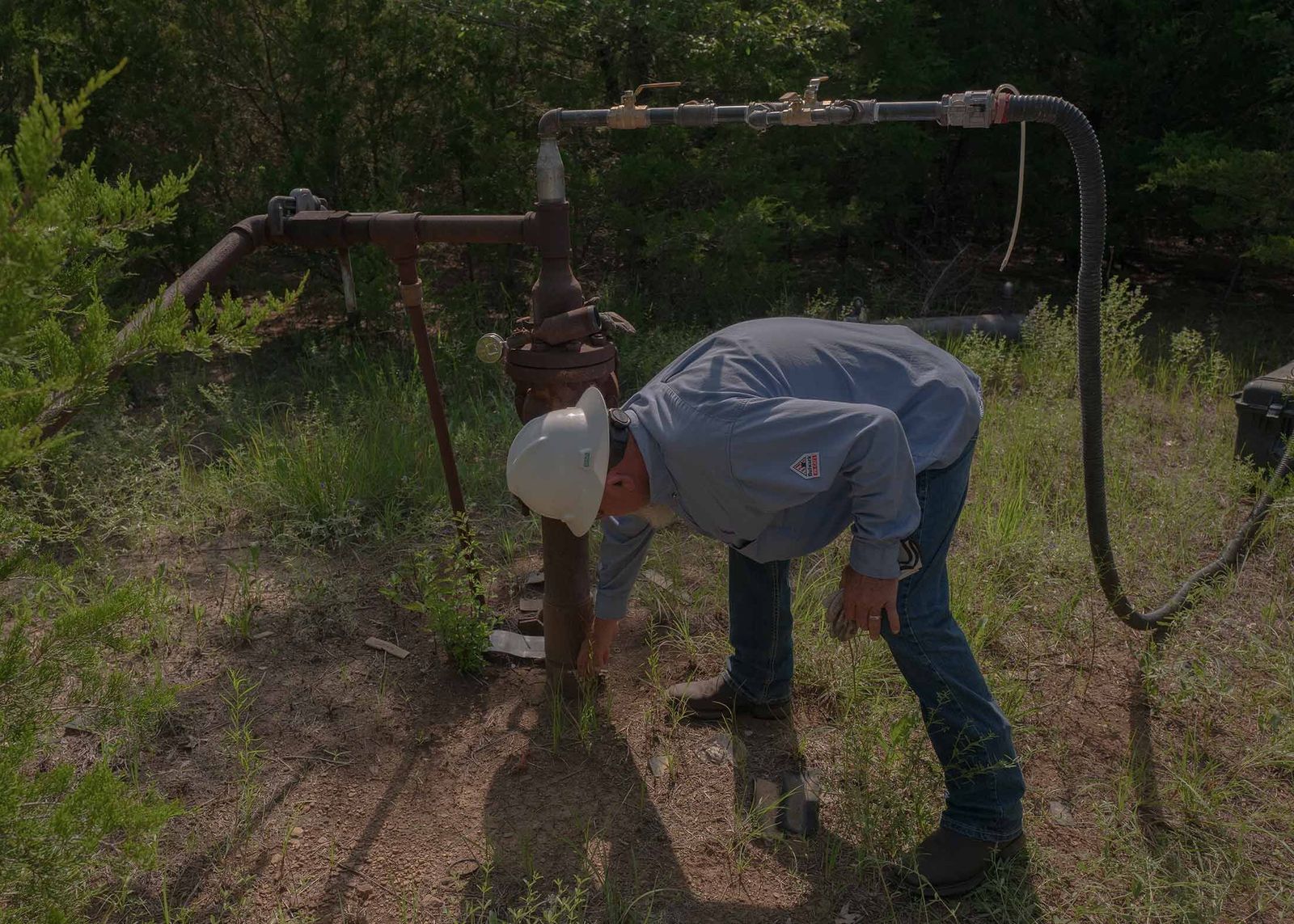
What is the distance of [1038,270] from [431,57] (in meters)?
4.74

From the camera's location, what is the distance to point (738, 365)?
2443 mm

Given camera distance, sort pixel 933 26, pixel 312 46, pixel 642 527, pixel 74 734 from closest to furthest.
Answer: pixel 642 527
pixel 74 734
pixel 312 46
pixel 933 26

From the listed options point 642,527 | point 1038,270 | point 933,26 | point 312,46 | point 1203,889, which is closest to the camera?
point 1203,889

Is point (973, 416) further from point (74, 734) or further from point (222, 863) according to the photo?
point (74, 734)

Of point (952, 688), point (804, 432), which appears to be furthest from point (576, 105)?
point (952, 688)

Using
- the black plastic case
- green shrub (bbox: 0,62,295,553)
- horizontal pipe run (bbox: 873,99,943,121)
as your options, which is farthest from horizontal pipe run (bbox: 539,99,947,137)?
the black plastic case

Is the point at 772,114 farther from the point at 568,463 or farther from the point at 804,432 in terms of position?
the point at 568,463

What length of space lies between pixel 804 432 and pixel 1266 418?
297 centimetres

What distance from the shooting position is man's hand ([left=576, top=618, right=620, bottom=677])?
2.99 metres

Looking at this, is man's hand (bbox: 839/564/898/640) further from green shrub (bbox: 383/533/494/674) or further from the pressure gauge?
green shrub (bbox: 383/533/494/674)

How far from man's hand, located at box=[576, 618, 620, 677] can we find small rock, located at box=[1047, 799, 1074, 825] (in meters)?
1.25

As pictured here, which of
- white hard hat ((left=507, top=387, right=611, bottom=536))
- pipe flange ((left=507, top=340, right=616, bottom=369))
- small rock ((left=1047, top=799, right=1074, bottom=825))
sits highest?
pipe flange ((left=507, top=340, right=616, bottom=369))

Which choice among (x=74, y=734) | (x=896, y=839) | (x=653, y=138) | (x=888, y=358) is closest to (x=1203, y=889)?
(x=896, y=839)

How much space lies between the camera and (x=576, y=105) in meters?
5.87
